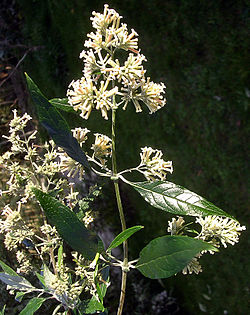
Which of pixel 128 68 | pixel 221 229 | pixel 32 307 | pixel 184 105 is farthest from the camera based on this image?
pixel 184 105

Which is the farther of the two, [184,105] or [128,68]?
[184,105]

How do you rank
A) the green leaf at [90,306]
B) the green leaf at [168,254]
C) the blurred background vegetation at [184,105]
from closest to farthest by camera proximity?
the green leaf at [168,254], the green leaf at [90,306], the blurred background vegetation at [184,105]

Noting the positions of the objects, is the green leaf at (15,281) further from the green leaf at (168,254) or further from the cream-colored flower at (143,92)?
the cream-colored flower at (143,92)

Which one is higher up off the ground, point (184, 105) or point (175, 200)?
point (184, 105)

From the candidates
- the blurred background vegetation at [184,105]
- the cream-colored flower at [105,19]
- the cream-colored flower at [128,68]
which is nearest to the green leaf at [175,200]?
the cream-colored flower at [128,68]

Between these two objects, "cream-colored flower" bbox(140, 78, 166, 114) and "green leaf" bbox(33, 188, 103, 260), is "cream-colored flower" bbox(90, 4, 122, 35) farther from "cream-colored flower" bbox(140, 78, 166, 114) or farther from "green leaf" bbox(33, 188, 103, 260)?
"green leaf" bbox(33, 188, 103, 260)

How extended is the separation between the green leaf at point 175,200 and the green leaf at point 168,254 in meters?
0.09

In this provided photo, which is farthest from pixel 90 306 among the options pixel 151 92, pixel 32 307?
pixel 151 92

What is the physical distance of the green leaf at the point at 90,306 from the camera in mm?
1214

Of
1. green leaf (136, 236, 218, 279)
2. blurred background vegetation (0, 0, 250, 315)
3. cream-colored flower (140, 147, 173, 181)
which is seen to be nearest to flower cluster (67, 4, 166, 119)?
cream-colored flower (140, 147, 173, 181)

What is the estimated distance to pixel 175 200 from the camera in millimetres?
1078

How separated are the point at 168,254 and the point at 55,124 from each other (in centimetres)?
48

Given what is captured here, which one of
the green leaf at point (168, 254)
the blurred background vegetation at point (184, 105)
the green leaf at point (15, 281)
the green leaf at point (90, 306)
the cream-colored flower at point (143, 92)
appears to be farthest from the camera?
the blurred background vegetation at point (184, 105)

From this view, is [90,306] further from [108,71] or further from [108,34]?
[108,34]
